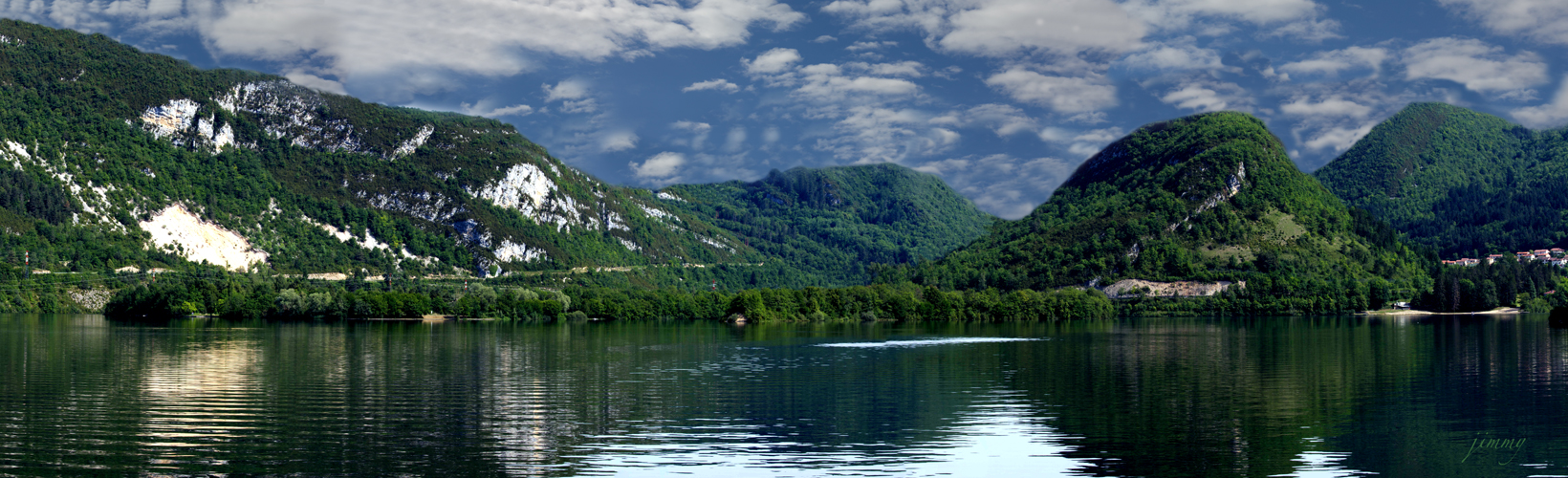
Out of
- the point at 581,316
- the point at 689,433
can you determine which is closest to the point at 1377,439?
the point at 689,433

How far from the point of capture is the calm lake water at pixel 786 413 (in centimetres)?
3173

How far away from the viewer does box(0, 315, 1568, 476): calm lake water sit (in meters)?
31.7

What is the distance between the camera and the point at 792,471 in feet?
100

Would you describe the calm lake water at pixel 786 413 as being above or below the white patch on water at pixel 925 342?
above

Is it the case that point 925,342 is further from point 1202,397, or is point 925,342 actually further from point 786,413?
point 786,413

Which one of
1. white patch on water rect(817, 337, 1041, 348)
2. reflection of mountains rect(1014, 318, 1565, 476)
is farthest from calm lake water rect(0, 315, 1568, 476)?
white patch on water rect(817, 337, 1041, 348)

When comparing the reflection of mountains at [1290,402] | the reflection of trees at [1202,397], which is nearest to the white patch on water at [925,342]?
the reflection of trees at [1202,397]

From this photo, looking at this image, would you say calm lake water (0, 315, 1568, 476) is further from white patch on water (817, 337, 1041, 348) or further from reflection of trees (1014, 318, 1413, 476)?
white patch on water (817, 337, 1041, 348)

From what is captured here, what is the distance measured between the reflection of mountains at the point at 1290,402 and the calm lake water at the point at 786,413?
18 centimetres

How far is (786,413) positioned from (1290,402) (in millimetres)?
21434

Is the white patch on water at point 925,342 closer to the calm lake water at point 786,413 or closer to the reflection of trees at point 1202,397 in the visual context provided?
the reflection of trees at point 1202,397

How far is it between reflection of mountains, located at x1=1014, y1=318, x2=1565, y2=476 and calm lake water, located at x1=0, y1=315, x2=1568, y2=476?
6.9 inches

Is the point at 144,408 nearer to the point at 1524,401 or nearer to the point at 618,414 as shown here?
the point at 618,414

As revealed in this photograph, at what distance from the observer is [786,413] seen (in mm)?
44000
